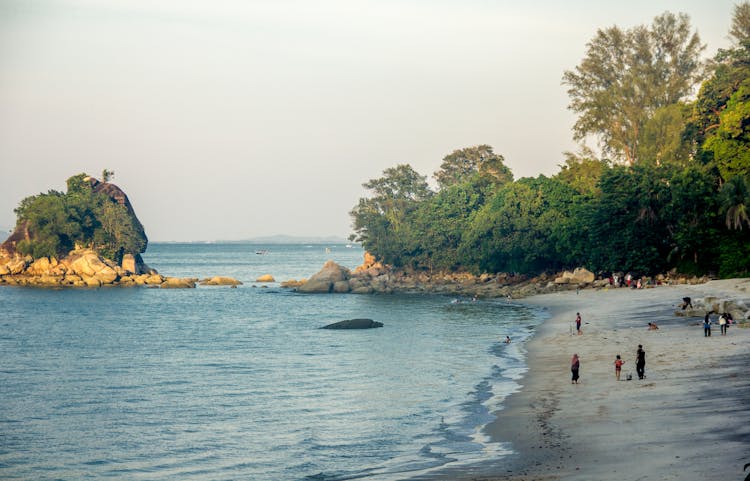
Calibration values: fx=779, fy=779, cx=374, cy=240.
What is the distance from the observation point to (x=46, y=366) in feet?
163

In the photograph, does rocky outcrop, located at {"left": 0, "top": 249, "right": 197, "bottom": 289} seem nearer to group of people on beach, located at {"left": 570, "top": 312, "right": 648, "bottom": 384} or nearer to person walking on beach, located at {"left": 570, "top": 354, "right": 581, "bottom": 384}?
person walking on beach, located at {"left": 570, "top": 354, "right": 581, "bottom": 384}

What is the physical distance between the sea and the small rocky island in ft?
198

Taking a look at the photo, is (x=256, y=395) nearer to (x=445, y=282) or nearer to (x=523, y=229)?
(x=523, y=229)

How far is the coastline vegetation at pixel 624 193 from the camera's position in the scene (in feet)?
251

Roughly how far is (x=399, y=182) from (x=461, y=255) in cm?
3640

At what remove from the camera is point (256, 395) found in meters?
38.2

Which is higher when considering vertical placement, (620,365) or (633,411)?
(620,365)

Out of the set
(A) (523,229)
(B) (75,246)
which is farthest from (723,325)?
(B) (75,246)

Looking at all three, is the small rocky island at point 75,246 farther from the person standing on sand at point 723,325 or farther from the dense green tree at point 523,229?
the person standing on sand at point 723,325

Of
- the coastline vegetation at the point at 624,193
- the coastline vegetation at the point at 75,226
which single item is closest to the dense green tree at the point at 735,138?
the coastline vegetation at the point at 624,193

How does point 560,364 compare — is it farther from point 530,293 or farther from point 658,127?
point 658,127

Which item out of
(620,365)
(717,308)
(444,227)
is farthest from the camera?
(444,227)

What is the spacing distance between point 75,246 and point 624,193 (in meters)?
100

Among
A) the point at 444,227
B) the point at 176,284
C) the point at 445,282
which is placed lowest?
the point at 176,284
